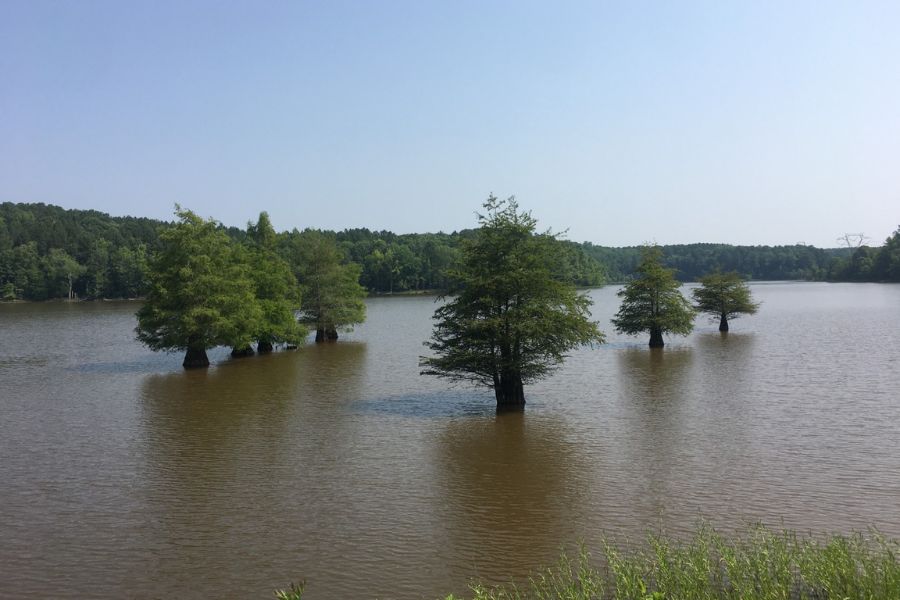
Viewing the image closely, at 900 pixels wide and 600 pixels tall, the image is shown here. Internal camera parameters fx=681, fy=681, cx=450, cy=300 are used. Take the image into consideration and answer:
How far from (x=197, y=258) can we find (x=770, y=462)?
37368 mm

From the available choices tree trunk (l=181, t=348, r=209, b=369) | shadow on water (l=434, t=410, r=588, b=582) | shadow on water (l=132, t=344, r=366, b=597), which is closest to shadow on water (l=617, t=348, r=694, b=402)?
shadow on water (l=434, t=410, r=588, b=582)

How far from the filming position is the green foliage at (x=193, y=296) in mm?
44688

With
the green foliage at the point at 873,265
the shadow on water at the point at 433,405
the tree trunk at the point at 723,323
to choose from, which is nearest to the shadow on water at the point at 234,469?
the shadow on water at the point at 433,405

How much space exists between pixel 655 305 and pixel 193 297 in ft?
111

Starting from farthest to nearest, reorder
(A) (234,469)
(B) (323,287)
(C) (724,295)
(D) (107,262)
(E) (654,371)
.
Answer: (D) (107,262), (C) (724,295), (B) (323,287), (E) (654,371), (A) (234,469)

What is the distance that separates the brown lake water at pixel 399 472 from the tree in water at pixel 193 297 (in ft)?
19.3

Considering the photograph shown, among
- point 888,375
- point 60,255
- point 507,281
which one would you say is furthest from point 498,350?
point 60,255

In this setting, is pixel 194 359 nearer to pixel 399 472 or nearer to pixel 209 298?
pixel 209 298

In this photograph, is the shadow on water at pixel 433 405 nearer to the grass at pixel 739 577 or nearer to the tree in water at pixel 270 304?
the grass at pixel 739 577

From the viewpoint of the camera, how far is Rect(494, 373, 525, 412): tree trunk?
27803 millimetres

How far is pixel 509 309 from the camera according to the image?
26.9 metres

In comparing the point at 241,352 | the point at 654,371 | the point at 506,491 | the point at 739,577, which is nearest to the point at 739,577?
the point at 739,577

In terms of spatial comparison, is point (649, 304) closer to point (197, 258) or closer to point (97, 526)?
point (197, 258)

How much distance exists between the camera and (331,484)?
61.9 ft
